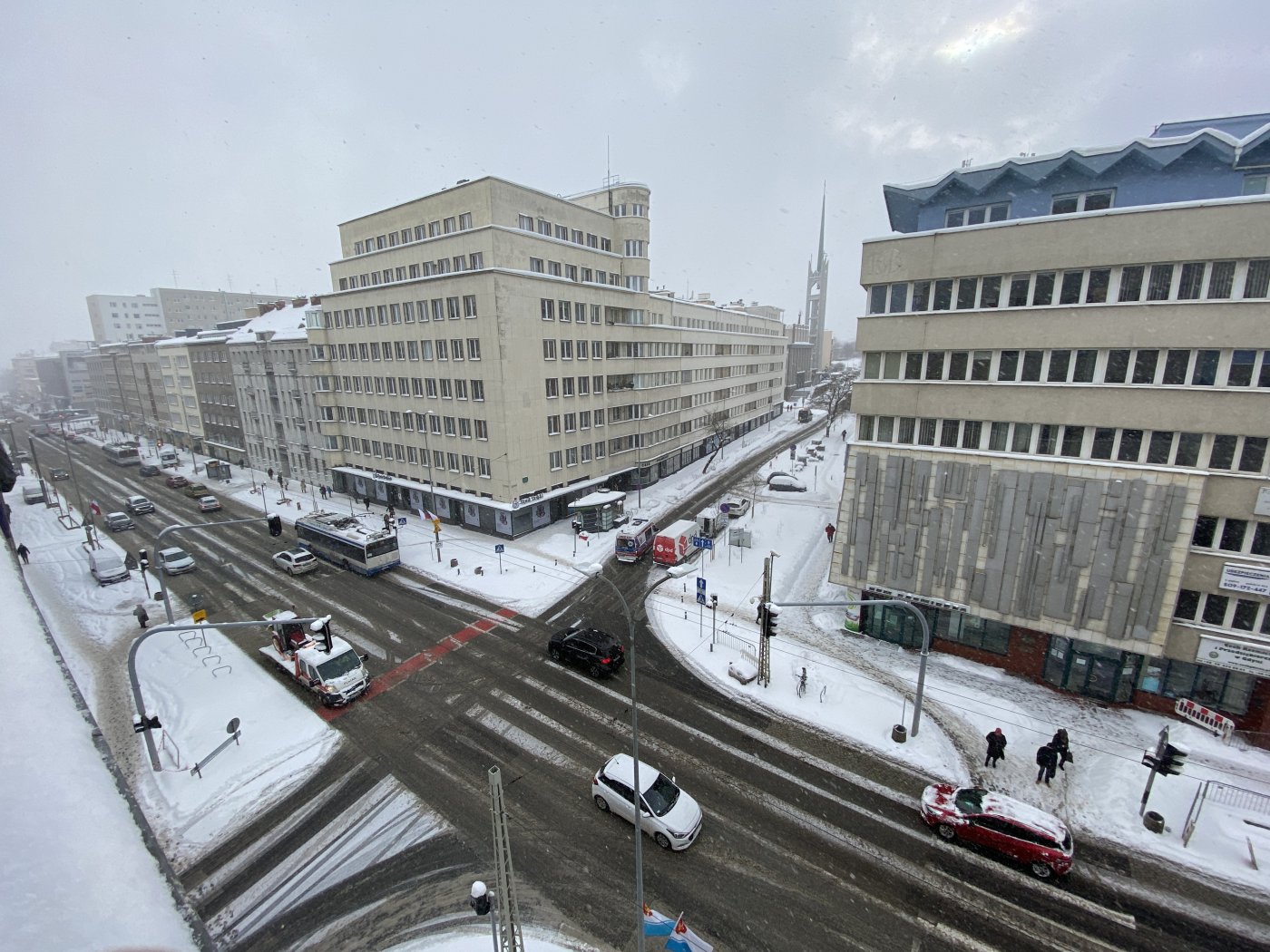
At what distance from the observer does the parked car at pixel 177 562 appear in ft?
105

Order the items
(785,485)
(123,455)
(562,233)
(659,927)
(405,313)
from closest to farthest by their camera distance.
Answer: (659,927) < (562,233) < (405,313) < (785,485) < (123,455)

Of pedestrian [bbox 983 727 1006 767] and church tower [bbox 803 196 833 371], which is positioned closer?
pedestrian [bbox 983 727 1006 767]

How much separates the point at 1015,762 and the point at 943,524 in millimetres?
8959

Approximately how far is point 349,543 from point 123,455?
58338 millimetres

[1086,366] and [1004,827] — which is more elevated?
[1086,366]

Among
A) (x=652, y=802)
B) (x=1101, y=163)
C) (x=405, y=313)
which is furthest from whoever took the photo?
(x=405, y=313)

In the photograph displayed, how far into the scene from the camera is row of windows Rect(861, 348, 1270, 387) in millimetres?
17234

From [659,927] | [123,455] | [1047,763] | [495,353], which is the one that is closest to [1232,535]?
[1047,763]

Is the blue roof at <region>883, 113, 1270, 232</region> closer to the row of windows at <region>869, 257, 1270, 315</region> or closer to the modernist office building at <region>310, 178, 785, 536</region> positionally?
the row of windows at <region>869, 257, 1270, 315</region>

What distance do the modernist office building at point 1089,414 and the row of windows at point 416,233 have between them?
85.3ft

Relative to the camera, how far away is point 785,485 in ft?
159

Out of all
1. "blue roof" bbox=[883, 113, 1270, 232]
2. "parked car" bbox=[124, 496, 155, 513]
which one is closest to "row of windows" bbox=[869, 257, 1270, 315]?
"blue roof" bbox=[883, 113, 1270, 232]

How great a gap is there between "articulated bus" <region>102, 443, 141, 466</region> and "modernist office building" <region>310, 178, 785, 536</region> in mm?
38511

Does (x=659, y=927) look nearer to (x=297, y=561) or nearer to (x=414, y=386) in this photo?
(x=297, y=561)
